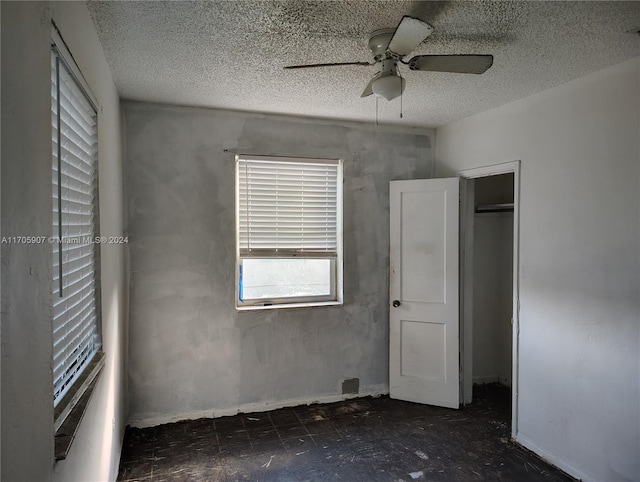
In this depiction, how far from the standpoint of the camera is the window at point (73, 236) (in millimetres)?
1388

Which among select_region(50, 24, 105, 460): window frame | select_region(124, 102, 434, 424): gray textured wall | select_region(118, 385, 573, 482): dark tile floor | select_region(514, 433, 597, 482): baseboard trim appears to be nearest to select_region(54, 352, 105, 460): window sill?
select_region(50, 24, 105, 460): window frame

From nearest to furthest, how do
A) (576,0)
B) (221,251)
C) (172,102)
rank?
(576,0) → (172,102) → (221,251)

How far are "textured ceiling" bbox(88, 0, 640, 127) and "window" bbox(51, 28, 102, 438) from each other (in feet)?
1.75

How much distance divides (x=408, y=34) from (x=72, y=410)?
1.99 metres

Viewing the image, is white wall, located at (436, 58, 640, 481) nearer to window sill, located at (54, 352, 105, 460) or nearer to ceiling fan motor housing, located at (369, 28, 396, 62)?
ceiling fan motor housing, located at (369, 28, 396, 62)

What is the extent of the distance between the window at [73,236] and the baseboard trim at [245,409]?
5.10ft

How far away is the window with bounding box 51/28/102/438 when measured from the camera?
1.39 m

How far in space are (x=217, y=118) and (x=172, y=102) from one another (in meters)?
0.37

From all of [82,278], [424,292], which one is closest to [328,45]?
[82,278]

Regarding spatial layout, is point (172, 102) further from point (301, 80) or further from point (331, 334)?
point (331, 334)

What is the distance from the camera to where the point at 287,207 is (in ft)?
12.2

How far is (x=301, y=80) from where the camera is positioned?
276 centimetres

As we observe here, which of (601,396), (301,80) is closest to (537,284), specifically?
(601,396)

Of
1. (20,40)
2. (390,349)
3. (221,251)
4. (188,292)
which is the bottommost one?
(390,349)
